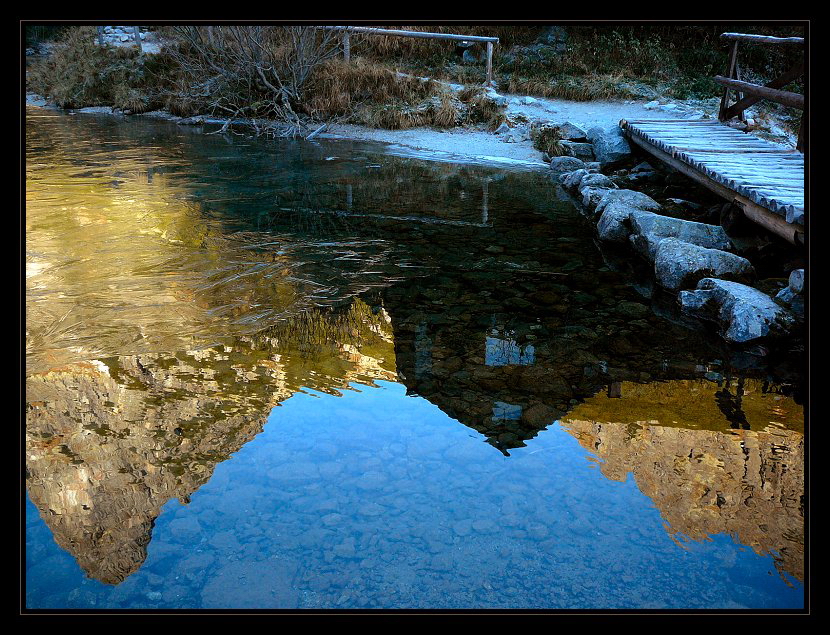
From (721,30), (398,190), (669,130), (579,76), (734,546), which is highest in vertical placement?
(721,30)

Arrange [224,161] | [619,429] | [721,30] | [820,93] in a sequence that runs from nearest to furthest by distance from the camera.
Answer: [820,93] < [619,429] < [224,161] < [721,30]

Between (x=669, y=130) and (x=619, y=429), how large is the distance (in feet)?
24.3

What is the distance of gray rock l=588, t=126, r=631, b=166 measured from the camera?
1123cm

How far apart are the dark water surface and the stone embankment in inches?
7.9

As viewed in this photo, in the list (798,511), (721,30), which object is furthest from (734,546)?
(721,30)

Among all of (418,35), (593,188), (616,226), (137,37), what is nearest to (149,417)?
(616,226)

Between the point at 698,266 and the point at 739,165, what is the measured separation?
2072 millimetres

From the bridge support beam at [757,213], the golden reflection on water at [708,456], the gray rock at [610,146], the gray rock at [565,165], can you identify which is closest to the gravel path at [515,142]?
the gray rock at [565,165]

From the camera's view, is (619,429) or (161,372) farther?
(161,372)

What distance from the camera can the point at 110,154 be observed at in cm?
1168

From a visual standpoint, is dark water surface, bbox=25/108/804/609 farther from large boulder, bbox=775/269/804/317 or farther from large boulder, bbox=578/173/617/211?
large boulder, bbox=578/173/617/211

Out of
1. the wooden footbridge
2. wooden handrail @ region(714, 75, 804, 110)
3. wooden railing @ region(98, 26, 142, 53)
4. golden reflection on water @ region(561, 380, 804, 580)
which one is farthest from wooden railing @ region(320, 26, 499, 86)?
golden reflection on water @ region(561, 380, 804, 580)

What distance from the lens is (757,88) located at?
8.41 m
